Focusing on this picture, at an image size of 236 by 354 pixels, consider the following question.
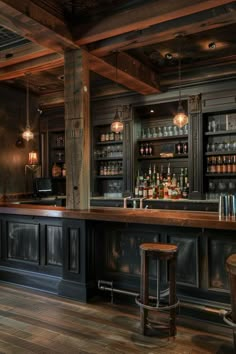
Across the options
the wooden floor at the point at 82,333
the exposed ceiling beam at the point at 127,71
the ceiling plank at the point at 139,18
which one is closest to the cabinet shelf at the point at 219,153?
the exposed ceiling beam at the point at 127,71

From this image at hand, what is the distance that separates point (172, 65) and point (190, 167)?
1714 mm

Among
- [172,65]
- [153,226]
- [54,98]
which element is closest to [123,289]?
[153,226]

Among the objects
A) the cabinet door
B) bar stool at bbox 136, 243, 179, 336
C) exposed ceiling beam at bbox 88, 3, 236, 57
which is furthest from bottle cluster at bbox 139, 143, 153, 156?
bar stool at bbox 136, 243, 179, 336

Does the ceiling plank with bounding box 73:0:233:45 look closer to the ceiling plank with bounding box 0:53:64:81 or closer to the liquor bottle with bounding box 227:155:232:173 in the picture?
the ceiling plank with bounding box 0:53:64:81

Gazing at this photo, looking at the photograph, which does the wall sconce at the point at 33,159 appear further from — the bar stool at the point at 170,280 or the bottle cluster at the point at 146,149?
the bar stool at the point at 170,280

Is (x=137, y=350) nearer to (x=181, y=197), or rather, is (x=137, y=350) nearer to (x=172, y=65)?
(x=181, y=197)

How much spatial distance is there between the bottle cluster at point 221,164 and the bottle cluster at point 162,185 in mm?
561

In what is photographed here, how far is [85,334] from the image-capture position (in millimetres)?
2754

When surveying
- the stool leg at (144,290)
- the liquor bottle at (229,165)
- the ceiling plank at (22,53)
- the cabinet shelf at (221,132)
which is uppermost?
the ceiling plank at (22,53)

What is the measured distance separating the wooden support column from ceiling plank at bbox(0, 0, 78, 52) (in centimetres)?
23

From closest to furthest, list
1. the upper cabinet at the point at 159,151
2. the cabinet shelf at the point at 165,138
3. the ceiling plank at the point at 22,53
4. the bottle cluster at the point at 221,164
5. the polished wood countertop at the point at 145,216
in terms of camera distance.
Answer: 1. the polished wood countertop at the point at 145,216
2. the ceiling plank at the point at 22,53
3. the bottle cluster at the point at 221,164
4. the cabinet shelf at the point at 165,138
5. the upper cabinet at the point at 159,151

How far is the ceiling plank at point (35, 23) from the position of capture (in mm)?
3104

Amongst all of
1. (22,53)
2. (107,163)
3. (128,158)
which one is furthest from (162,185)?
(22,53)

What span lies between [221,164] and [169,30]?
267 cm
